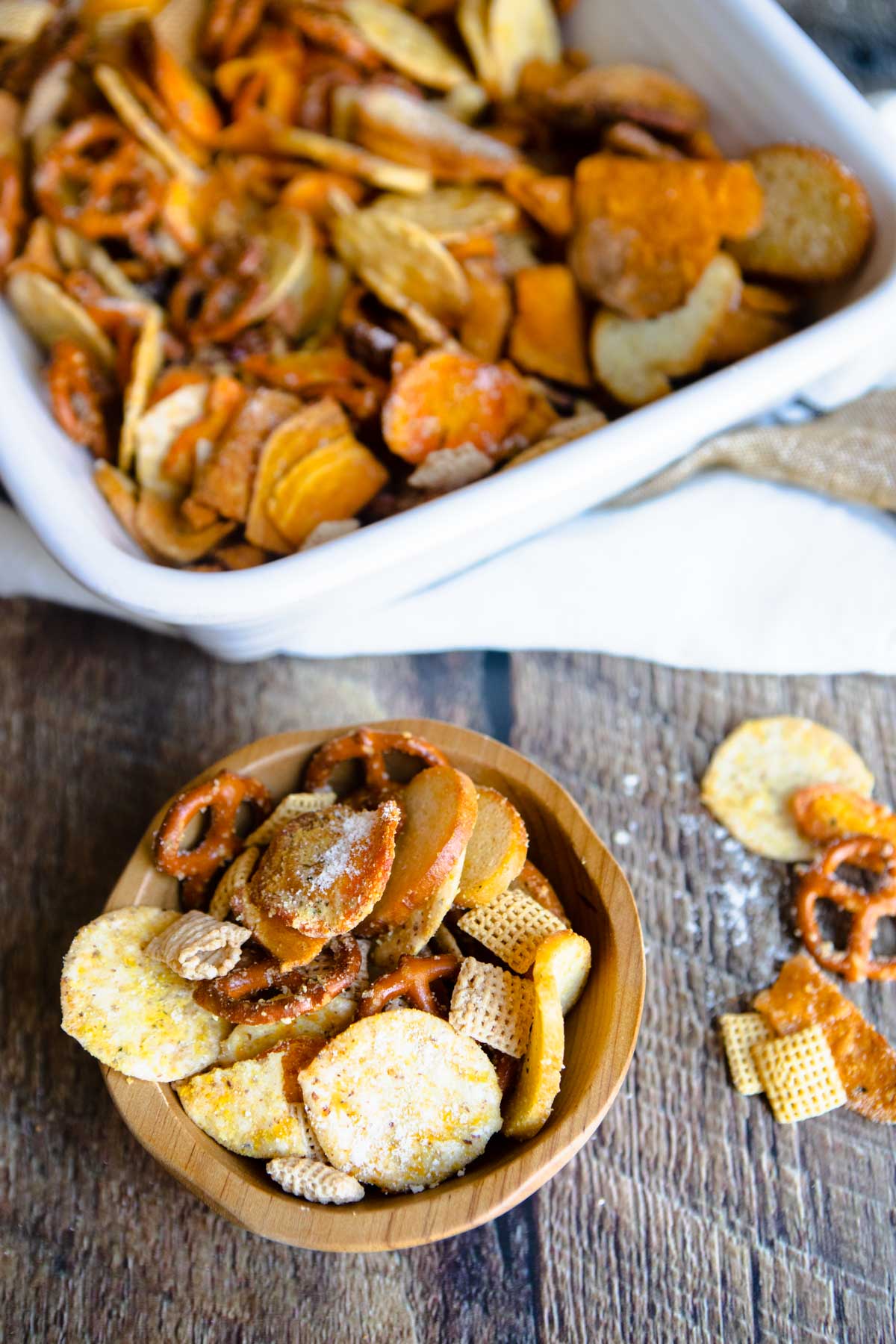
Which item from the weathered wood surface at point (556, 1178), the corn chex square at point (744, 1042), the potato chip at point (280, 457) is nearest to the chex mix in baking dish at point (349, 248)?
the potato chip at point (280, 457)

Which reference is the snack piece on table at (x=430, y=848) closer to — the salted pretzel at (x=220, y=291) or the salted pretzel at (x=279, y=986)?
the salted pretzel at (x=279, y=986)

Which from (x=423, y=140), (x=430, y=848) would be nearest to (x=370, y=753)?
(x=430, y=848)

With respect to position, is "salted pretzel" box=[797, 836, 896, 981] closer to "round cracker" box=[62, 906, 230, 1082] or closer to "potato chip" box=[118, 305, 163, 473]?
"round cracker" box=[62, 906, 230, 1082]

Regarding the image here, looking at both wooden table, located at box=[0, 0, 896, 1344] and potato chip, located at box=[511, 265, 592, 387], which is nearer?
wooden table, located at box=[0, 0, 896, 1344]

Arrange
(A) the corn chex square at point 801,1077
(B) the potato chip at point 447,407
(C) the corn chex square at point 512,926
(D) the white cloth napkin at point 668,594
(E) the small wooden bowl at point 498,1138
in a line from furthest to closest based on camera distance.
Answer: (D) the white cloth napkin at point 668,594 → (B) the potato chip at point 447,407 → (A) the corn chex square at point 801,1077 → (C) the corn chex square at point 512,926 → (E) the small wooden bowl at point 498,1138

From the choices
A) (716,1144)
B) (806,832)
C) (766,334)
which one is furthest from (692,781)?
(766,334)

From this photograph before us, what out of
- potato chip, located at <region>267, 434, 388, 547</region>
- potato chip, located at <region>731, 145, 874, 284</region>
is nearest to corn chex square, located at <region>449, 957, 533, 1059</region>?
potato chip, located at <region>267, 434, 388, 547</region>

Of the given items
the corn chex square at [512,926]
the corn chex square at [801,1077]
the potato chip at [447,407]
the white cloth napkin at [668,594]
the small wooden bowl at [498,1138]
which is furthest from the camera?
the white cloth napkin at [668,594]

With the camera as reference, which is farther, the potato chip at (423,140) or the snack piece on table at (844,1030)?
the potato chip at (423,140)
